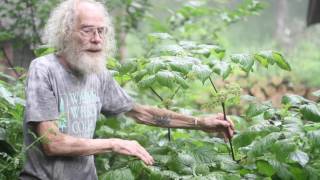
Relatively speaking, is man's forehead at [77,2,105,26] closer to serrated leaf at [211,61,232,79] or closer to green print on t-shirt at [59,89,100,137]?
Answer: green print on t-shirt at [59,89,100,137]

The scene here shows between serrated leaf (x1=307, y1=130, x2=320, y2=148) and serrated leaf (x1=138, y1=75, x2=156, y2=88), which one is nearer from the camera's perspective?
serrated leaf (x1=307, y1=130, x2=320, y2=148)

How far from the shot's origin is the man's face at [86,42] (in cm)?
315

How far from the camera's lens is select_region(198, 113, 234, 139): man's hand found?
357 centimetres

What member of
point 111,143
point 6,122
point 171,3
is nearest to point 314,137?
point 111,143

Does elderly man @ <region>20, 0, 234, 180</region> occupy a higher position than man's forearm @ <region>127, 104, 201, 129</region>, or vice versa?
elderly man @ <region>20, 0, 234, 180</region>

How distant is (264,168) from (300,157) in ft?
0.95

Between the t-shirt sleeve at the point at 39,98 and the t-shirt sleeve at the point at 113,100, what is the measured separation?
539mm

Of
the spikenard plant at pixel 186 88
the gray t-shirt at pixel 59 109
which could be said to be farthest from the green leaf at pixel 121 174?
the gray t-shirt at pixel 59 109

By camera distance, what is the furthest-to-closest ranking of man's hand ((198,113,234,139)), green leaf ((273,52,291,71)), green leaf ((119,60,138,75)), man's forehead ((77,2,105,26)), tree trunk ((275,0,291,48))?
tree trunk ((275,0,291,48)) → green leaf ((119,60,138,75)) → man's hand ((198,113,234,139)) → green leaf ((273,52,291,71)) → man's forehead ((77,2,105,26))

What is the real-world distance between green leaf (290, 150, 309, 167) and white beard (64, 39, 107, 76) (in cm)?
122

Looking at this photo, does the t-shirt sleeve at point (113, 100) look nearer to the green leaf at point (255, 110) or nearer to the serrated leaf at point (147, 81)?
the serrated leaf at point (147, 81)

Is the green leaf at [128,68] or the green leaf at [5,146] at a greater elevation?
the green leaf at [128,68]

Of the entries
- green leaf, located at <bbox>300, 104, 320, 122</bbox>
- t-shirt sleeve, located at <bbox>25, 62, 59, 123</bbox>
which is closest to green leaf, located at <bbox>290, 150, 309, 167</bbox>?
green leaf, located at <bbox>300, 104, 320, 122</bbox>

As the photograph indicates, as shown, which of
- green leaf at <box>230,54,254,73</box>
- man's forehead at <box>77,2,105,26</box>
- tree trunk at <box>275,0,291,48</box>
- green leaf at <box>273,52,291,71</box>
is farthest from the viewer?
tree trunk at <box>275,0,291,48</box>
